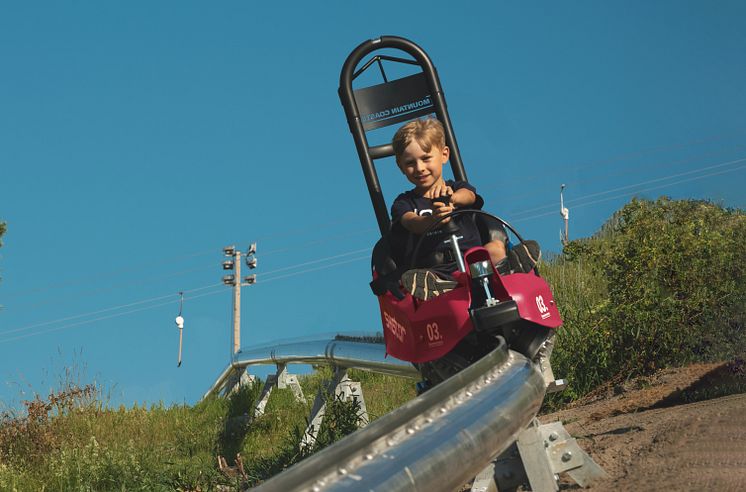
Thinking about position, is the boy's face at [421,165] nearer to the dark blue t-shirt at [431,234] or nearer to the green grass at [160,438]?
the dark blue t-shirt at [431,234]

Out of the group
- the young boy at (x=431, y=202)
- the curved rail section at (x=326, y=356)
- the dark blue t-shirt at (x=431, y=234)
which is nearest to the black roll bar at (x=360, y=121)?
the young boy at (x=431, y=202)

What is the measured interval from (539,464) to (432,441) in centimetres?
221

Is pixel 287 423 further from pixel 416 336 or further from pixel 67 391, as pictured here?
pixel 416 336

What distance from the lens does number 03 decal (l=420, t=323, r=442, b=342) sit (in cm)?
392

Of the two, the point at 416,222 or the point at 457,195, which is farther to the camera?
the point at 457,195

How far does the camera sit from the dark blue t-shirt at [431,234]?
4.33 m

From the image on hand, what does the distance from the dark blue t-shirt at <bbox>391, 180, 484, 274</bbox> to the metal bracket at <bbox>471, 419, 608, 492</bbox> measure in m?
0.92

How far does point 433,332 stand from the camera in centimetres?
395

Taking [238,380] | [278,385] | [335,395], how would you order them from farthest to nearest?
[238,380] < [278,385] < [335,395]

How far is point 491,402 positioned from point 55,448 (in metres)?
8.78

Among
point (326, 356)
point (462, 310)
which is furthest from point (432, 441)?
point (326, 356)

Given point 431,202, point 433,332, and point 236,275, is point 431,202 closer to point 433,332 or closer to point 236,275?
point 433,332

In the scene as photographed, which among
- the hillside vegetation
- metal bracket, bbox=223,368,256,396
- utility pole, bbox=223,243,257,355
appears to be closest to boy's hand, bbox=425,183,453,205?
the hillside vegetation

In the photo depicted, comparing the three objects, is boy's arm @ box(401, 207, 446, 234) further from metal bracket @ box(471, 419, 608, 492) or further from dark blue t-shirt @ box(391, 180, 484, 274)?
metal bracket @ box(471, 419, 608, 492)
